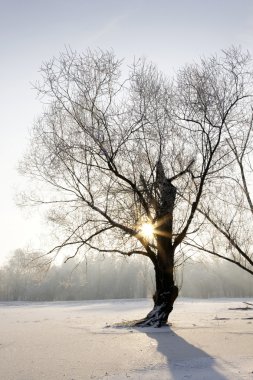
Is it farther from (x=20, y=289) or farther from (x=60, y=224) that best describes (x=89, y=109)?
(x=20, y=289)

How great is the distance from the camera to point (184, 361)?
23.2ft

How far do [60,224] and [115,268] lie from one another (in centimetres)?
7081

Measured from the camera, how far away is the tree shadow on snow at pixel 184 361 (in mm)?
5883

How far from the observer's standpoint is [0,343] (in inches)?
388

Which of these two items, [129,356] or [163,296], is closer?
[129,356]

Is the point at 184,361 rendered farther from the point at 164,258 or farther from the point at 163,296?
the point at 164,258

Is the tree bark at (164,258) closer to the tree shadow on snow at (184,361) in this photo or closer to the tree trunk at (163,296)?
the tree trunk at (163,296)

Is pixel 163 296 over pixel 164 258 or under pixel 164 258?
under

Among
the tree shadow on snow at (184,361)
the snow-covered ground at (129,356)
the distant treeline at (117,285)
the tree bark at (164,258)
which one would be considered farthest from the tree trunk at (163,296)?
the distant treeline at (117,285)

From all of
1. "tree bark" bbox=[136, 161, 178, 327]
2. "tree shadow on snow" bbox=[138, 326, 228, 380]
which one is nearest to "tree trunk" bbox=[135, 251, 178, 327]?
"tree bark" bbox=[136, 161, 178, 327]

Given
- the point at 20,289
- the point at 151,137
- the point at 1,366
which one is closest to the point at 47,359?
the point at 1,366

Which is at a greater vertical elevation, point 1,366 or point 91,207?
point 91,207

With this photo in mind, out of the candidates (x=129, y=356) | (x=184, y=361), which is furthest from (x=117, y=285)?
(x=184, y=361)

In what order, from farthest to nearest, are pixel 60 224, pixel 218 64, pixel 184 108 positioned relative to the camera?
1. pixel 60 224
2. pixel 184 108
3. pixel 218 64
